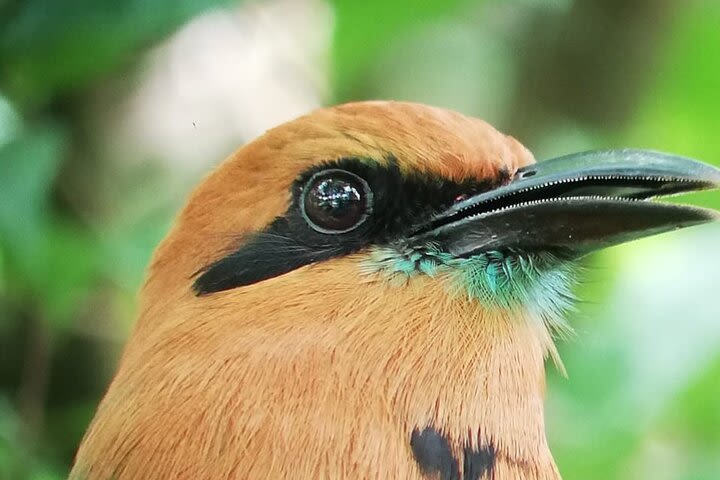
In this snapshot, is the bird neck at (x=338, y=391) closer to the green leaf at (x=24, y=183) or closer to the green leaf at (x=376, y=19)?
the green leaf at (x=24, y=183)

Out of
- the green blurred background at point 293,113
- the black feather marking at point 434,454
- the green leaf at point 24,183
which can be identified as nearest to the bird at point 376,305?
the black feather marking at point 434,454

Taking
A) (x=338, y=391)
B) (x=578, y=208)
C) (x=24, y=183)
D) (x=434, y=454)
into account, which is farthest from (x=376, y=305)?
(x=24, y=183)

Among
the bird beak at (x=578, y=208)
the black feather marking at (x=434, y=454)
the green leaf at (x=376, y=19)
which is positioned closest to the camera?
the black feather marking at (x=434, y=454)

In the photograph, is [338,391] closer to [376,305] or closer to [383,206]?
[376,305]

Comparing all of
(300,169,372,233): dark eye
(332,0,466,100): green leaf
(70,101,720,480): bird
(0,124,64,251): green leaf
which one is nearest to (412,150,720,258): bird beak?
(70,101,720,480): bird

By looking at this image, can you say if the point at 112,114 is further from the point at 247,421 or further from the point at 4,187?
the point at 247,421

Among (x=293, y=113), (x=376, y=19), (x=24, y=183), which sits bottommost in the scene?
(x=24, y=183)

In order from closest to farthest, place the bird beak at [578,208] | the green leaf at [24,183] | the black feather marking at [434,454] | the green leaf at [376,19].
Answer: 1. the black feather marking at [434,454]
2. the bird beak at [578,208]
3. the green leaf at [24,183]
4. the green leaf at [376,19]

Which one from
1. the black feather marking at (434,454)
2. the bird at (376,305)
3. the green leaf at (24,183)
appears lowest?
the black feather marking at (434,454)
